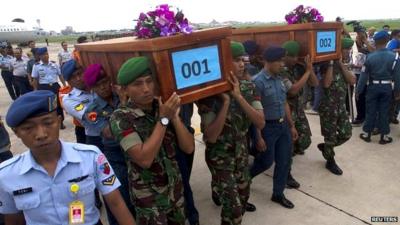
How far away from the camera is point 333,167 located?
14.9 ft

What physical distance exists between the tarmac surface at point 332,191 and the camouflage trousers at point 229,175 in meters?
0.68

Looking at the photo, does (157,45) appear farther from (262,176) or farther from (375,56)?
(375,56)

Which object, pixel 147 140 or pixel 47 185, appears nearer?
pixel 47 185

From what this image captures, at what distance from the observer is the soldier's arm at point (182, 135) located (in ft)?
7.47

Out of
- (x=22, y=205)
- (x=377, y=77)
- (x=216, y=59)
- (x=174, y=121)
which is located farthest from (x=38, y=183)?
(x=377, y=77)

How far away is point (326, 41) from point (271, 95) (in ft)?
3.09

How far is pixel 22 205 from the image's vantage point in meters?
1.66

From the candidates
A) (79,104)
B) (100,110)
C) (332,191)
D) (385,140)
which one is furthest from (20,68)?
(385,140)

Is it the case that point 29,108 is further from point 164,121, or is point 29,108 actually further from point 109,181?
point 164,121

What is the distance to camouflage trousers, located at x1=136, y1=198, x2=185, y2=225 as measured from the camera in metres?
2.33

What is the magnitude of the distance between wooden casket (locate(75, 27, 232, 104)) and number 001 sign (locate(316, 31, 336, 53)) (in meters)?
1.65

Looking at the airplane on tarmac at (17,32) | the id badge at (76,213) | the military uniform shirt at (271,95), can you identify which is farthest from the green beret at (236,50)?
the airplane on tarmac at (17,32)

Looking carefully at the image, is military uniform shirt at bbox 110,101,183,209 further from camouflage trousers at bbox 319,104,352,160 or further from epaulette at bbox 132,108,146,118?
camouflage trousers at bbox 319,104,352,160

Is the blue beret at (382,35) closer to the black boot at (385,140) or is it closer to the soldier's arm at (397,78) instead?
the soldier's arm at (397,78)
